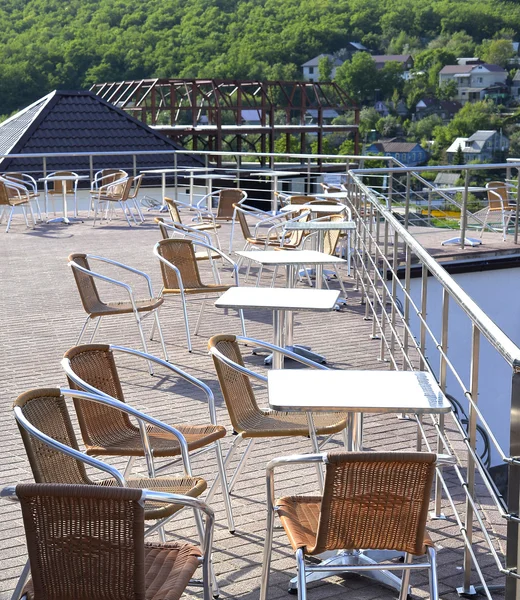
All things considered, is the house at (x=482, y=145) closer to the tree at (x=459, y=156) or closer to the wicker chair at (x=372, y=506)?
the tree at (x=459, y=156)

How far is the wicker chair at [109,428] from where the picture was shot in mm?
3199

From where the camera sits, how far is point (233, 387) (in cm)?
351

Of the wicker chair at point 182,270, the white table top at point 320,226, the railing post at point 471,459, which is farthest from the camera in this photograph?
the white table top at point 320,226

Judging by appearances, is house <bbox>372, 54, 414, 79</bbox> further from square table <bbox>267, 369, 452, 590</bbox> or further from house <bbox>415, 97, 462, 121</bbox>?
square table <bbox>267, 369, 452, 590</bbox>

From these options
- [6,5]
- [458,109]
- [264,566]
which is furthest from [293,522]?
[458,109]

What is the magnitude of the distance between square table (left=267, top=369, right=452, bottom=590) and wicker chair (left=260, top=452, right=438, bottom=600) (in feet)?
1.27

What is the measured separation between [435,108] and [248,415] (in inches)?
3574

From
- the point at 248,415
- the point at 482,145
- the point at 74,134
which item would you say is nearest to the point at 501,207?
the point at 248,415

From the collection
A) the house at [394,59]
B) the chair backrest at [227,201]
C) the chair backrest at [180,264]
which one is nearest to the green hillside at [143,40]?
the house at [394,59]

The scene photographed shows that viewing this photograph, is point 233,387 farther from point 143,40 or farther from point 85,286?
point 143,40

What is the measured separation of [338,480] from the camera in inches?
88.9

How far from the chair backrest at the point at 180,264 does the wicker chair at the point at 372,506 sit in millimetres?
4017

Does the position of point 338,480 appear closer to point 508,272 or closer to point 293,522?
point 293,522

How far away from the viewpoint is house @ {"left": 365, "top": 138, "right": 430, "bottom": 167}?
79.9m
